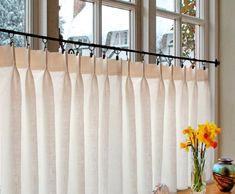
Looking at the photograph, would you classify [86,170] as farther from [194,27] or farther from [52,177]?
[194,27]

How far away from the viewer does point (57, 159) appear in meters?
1.75

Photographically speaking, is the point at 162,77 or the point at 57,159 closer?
the point at 57,159

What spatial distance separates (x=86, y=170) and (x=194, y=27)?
1633mm

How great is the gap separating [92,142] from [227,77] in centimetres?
162

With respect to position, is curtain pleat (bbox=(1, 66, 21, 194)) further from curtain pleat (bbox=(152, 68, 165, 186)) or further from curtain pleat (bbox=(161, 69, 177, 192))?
curtain pleat (bbox=(161, 69, 177, 192))

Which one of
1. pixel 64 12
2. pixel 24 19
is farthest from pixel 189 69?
pixel 24 19

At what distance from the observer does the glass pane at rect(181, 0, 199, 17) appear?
2.89 metres

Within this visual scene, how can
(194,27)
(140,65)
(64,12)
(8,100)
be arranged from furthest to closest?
(194,27) → (140,65) → (64,12) → (8,100)

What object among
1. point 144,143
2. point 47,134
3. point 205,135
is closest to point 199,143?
point 205,135

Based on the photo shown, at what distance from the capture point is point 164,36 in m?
2.73

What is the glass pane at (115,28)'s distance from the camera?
2.28m

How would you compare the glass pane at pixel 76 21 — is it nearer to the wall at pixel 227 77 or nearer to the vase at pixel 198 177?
the vase at pixel 198 177

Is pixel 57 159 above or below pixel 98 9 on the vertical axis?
below

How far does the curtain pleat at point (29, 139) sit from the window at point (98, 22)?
519mm
